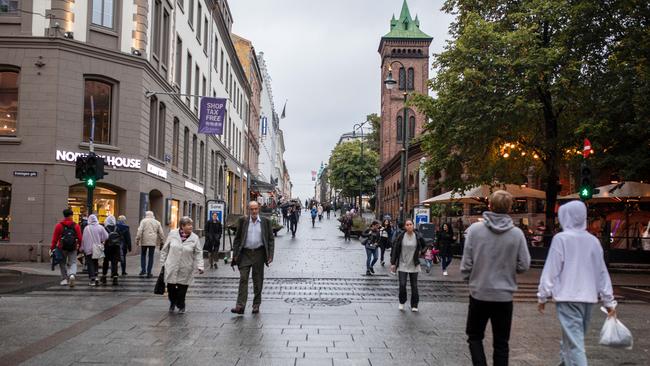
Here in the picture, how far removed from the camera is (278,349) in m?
7.45

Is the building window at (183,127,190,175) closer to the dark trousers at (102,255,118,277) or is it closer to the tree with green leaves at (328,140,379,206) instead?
the dark trousers at (102,255,118,277)

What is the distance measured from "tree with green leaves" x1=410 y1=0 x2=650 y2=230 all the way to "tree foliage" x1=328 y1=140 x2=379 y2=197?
237 feet

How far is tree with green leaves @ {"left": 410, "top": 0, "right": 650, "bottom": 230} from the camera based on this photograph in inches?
819

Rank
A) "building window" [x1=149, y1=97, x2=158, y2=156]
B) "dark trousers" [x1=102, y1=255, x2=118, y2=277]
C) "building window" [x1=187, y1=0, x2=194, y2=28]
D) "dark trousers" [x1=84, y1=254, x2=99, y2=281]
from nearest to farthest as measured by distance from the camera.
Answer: "dark trousers" [x1=84, y1=254, x2=99, y2=281]
"dark trousers" [x1=102, y1=255, x2=118, y2=277]
"building window" [x1=149, y1=97, x2=158, y2=156]
"building window" [x1=187, y1=0, x2=194, y2=28]

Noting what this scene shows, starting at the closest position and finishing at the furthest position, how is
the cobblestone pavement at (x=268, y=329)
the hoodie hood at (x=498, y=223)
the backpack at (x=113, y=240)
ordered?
the hoodie hood at (x=498, y=223)
the cobblestone pavement at (x=268, y=329)
the backpack at (x=113, y=240)

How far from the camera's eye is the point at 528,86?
21516mm

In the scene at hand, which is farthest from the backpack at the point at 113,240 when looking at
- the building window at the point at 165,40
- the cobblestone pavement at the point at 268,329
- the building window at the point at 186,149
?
the building window at the point at 186,149

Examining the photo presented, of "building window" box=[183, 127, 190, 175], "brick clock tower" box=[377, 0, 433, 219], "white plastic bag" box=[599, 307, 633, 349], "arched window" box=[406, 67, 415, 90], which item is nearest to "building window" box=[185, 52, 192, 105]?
"building window" box=[183, 127, 190, 175]

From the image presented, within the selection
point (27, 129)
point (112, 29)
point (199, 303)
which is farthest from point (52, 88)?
point (199, 303)

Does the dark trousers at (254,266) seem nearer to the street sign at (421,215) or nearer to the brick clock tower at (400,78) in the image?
the street sign at (421,215)

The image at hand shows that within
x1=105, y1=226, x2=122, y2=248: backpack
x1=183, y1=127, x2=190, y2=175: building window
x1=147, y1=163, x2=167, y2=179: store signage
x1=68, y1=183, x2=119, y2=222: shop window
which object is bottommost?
x1=105, y1=226, x2=122, y2=248: backpack

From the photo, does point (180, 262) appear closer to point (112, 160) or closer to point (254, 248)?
point (254, 248)

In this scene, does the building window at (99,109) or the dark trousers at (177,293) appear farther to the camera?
the building window at (99,109)

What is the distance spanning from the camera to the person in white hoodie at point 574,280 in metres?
5.36
